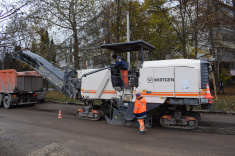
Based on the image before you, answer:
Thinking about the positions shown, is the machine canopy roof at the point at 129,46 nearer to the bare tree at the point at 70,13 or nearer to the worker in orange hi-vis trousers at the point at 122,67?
the worker in orange hi-vis trousers at the point at 122,67

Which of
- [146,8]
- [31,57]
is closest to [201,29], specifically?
[146,8]

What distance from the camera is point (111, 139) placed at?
606 cm

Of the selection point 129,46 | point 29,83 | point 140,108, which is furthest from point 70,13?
point 140,108

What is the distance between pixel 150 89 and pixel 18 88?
380 inches

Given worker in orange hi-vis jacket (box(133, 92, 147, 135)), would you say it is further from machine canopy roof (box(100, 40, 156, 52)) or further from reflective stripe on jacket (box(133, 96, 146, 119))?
machine canopy roof (box(100, 40, 156, 52))

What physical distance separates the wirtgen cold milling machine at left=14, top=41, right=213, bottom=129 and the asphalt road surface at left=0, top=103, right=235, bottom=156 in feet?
1.76

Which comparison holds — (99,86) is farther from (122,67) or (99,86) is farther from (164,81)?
(164,81)

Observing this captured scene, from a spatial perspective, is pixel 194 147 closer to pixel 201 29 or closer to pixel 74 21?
pixel 201 29

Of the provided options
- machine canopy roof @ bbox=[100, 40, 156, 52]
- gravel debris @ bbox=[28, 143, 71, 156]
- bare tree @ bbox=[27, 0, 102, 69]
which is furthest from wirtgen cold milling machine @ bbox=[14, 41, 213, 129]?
bare tree @ bbox=[27, 0, 102, 69]

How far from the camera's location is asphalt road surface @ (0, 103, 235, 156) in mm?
4980

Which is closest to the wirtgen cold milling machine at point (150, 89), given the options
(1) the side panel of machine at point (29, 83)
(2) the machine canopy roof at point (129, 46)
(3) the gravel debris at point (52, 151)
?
(2) the machine canopy roof at point (129, 46)

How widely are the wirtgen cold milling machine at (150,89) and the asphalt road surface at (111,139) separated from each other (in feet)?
1.76

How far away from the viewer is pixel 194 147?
17.3 feet

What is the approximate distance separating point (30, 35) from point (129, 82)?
187 inches
